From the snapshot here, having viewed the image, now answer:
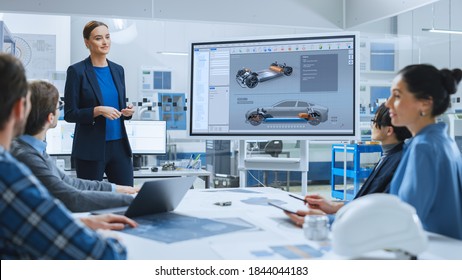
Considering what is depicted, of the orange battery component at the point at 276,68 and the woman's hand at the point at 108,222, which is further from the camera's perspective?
the orange battery component at the point at 276,68

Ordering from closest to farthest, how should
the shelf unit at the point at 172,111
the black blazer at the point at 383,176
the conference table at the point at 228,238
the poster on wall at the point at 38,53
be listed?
1. the conference table at the point at 228,238
2. the black blazer at the point at 383,176
3. the poster on wall at the point at 38,53
4. the shelf unit at the point at 172,111

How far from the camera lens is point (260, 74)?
2818mm

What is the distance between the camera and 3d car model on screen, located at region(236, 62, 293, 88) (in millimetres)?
2785

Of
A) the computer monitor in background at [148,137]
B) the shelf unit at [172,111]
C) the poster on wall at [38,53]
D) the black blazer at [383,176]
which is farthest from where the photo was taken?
the shelf unit at [172,111]

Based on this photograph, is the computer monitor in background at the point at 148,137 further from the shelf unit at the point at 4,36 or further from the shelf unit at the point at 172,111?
the shelf unit at the point at 172,111

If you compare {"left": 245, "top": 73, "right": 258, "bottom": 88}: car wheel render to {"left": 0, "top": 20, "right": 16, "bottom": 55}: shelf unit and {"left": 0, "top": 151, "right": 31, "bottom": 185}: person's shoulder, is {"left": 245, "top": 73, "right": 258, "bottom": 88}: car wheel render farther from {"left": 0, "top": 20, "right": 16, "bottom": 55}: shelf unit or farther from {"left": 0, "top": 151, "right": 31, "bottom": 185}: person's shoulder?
{"left": 0, "top": 151, "right": 31, "bottom": 185}: person's shoulder

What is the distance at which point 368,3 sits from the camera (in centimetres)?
548

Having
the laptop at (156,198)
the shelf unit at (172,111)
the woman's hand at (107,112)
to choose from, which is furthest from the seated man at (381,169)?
the shelf unit at (172,111)

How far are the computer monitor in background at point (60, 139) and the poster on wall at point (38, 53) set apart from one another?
257cm

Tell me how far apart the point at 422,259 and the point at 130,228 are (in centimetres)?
84

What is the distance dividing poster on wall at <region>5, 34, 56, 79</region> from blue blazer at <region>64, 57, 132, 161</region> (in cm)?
416

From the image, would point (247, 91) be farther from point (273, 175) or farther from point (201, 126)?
point (273, 175)

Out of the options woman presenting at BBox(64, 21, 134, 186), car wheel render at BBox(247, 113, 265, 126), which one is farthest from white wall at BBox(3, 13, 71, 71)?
car wheel render at BBox(247, 113, 265, 126)

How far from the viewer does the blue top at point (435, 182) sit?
131cm
